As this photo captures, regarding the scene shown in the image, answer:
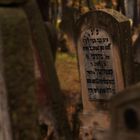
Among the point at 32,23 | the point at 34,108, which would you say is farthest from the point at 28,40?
the point at 32,23

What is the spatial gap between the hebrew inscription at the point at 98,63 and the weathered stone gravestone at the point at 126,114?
3.17 meters

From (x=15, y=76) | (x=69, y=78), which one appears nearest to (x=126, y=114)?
(x=15, y=76)

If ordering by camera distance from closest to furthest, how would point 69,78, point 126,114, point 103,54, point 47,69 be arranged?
point 126,114 → point 47,69 → point 103,54 → point 69,78

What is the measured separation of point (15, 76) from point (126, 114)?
1.43m

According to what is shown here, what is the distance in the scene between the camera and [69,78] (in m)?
11.6

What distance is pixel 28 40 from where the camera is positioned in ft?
14.2

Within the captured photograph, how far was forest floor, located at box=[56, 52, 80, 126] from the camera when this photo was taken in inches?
376

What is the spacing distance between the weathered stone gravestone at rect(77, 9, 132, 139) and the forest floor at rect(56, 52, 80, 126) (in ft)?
7.06

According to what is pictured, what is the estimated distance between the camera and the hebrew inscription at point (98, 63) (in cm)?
634

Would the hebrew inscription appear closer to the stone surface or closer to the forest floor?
the stone surface

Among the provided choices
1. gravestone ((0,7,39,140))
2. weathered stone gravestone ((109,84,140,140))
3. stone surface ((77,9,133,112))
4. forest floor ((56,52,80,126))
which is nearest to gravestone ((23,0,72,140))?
stone surface ((77,9,133,112))

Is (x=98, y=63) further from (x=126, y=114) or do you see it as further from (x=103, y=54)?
(x=126, y=114)

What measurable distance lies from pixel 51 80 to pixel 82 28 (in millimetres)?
803

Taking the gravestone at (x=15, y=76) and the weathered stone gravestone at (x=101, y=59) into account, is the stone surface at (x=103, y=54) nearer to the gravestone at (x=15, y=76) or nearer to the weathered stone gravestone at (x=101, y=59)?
the weathered stone gravestone at (x=101, y=59)
